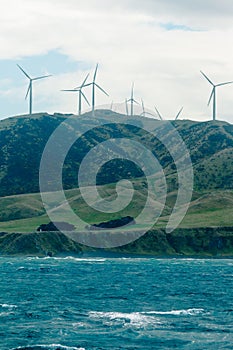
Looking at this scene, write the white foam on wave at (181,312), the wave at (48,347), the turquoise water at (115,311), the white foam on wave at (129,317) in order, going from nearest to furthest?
the wave at (48,347) < the turquoise water at (115,311) < the white foam on wave at (129,317) < the white foam on wave at (181,312)

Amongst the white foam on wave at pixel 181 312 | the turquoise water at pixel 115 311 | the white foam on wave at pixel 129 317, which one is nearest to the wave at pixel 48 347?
the turquoise water at pixel 115 311

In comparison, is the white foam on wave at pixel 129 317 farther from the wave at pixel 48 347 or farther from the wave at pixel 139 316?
the wave at pixel 48 347

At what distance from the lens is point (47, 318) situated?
9800 centimetres

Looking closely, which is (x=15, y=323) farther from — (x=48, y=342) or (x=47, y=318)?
(x=48, y=342)

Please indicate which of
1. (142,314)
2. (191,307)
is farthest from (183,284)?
(142,314)

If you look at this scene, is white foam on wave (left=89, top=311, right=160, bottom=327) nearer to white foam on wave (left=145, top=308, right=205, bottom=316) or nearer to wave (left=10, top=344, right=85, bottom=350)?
white foam on wave (left=145, top=308, right=205, bottom=316)

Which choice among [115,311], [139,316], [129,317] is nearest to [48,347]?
A: [129,317]

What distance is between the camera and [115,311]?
104m

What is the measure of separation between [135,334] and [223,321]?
1581 cm

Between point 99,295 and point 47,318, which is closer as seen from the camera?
point 47,318

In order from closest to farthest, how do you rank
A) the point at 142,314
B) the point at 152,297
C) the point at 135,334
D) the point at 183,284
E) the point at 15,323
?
the point at 135,334 → the point at 15,323 → the point at 142,314 → the point at 152,297 → the point at 183,284

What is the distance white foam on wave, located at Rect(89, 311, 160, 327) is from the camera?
9438cm

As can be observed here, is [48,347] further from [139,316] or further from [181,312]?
[181,312]

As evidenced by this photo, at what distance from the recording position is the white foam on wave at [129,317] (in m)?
94.4
